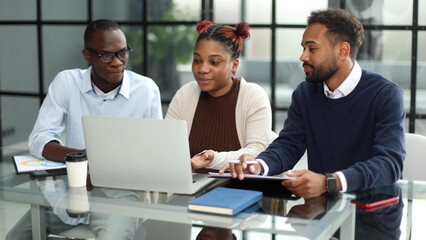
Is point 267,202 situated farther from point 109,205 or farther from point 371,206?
point 109,205

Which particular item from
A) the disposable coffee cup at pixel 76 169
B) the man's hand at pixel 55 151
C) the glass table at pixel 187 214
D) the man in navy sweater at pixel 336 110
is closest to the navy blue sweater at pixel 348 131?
the man in navy sweater at pixel 336 110

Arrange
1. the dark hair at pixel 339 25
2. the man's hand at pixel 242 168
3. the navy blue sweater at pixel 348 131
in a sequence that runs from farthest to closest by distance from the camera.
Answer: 1. the dark hair at pixel 339 25
2. the navy blue sweater at pixel 348 131
3. the man's hand at pixel 242 168

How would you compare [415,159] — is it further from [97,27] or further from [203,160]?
[97,27]

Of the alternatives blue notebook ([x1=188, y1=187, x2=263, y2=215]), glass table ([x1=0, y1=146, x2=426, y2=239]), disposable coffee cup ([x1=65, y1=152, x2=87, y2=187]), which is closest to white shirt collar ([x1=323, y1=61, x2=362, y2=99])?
glass table ([x1=0, y1=146, x2=426, y2=239])

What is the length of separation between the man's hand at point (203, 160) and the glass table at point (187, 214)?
0.15 metres

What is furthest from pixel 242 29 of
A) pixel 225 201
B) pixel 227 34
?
pixel 225 201

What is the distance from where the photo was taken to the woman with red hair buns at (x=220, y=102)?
2.37m

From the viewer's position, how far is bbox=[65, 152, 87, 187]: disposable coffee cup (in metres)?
1.80

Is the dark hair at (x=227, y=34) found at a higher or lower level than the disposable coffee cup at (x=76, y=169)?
higher

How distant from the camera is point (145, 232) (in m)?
Result: 2.00

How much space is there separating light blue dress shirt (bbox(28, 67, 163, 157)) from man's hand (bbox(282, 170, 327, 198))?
3.86 ft

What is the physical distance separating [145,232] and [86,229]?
23 centimetres

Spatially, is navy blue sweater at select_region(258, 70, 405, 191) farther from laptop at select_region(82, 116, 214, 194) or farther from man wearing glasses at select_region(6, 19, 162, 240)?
man wearing glasses at select_region(6, 19, 162, 240)

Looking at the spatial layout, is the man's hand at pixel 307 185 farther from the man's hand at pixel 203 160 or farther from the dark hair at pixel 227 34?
the dark hair at pixel 227 34
